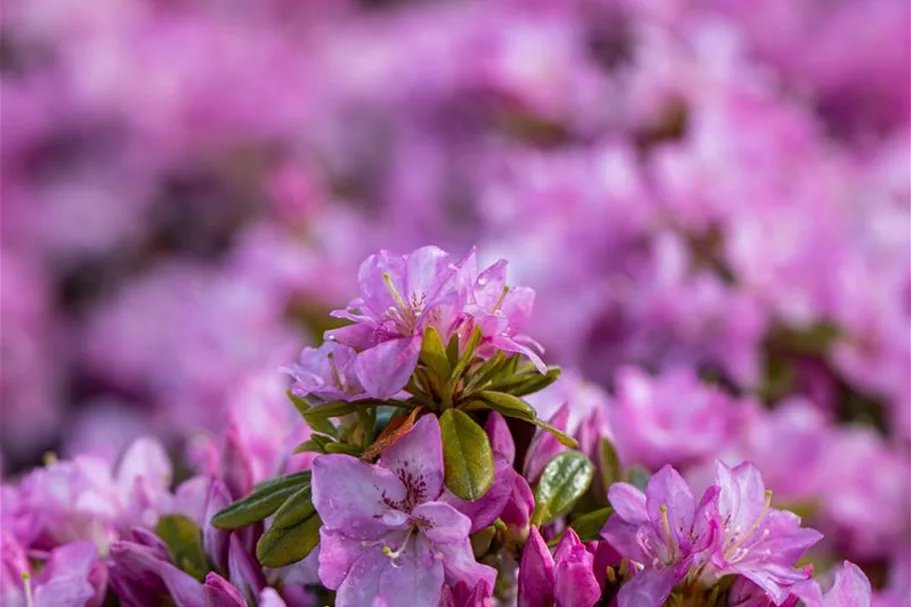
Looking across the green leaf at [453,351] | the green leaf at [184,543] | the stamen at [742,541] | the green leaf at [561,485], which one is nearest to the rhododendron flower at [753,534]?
the stamen at [742,541]

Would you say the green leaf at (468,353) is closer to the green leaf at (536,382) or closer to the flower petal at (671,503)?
the green leaf at (536,382)

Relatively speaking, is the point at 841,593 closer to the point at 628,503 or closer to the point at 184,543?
the point at 628,503

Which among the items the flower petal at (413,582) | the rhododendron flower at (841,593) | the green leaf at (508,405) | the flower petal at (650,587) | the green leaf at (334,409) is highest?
the green leaf at (508,405)

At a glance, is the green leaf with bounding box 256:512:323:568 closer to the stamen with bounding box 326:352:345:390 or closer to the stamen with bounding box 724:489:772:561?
→ the stamen with bounding box 326:352:345:390

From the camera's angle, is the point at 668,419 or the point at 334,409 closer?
the point at 334,409

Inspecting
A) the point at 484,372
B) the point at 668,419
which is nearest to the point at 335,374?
the point at 484,372

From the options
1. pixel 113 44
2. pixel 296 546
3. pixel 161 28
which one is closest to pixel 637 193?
pixel 296 546
